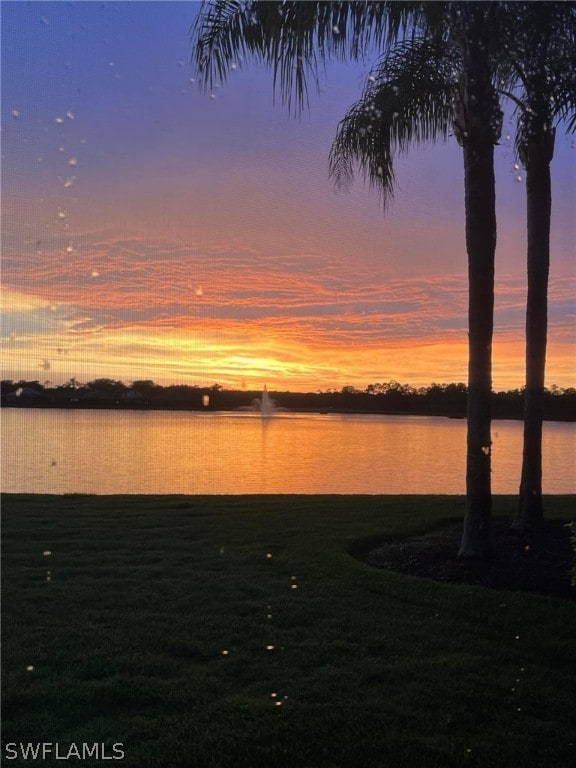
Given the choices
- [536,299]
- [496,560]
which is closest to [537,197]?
[536,299]

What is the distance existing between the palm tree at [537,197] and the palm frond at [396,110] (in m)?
0.82

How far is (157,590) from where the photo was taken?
5.97m

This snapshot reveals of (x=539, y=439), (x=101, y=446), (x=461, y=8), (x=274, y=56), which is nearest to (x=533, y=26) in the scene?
(x=461, y=8)

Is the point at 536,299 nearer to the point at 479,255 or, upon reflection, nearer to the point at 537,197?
the point at 537,197

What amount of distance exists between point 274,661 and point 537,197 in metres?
6.24

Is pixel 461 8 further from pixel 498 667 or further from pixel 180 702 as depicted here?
pixel 180 702

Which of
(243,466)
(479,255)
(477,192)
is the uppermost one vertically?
(477,192)

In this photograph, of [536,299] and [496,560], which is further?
[536,299]

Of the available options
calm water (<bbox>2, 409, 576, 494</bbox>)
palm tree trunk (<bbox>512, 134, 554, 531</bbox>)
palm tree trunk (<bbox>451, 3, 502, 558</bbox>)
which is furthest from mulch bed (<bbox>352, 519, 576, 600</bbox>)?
calm water (<bbox>2, 409, 576, 494</bbox>)

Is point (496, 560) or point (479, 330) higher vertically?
point (479, 330)

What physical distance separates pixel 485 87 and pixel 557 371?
22.2 ft

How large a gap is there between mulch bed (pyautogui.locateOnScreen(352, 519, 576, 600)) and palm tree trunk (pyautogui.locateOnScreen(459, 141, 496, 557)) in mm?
272

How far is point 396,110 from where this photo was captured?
8031mm

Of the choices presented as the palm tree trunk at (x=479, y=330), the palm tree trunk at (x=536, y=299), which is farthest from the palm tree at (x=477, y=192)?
the palm tree trunk at (x=536, y=299)
